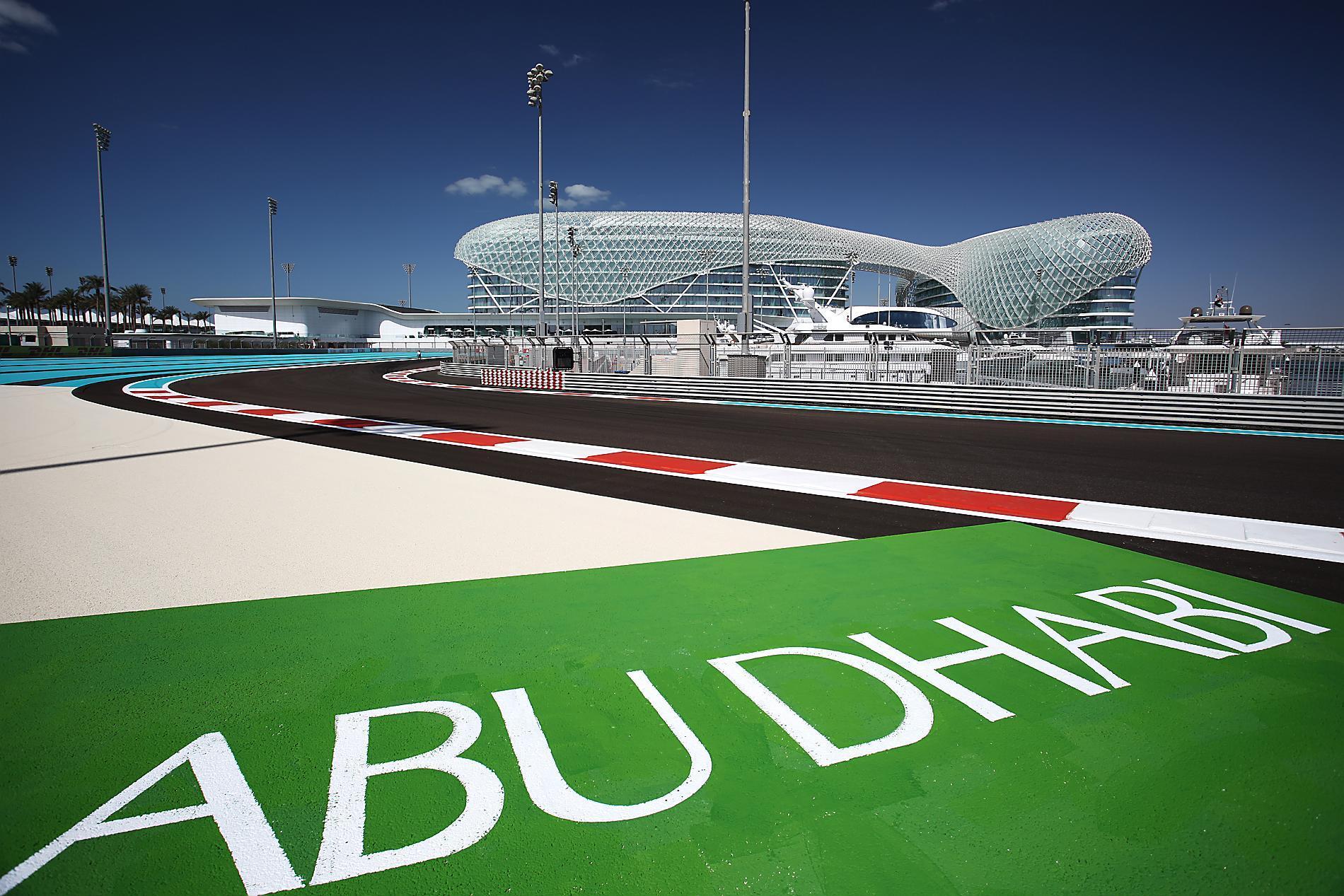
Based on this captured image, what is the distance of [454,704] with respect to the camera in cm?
268

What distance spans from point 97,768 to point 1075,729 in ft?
10.5

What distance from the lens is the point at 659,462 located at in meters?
8.43

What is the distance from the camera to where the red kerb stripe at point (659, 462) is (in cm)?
794

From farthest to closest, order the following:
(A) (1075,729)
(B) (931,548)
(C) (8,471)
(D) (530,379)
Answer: (D) (530,379)
(C) (8,471)
(B) (931,548)
(A) (1075,729)

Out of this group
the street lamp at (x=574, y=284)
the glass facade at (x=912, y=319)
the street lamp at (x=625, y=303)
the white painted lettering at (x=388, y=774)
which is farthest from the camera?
the glass facade at (x=912, y=319)

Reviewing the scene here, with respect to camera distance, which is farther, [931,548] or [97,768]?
[931,548]

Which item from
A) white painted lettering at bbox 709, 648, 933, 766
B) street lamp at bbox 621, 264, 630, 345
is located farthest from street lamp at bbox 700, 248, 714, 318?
white painted lettering at bbox 709, 648, 933, 766

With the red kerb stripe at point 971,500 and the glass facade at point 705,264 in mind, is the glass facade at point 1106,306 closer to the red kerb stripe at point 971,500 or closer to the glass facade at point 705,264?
the glass facade at point 705,264

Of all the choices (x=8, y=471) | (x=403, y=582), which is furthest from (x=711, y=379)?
(x=403, y=582)

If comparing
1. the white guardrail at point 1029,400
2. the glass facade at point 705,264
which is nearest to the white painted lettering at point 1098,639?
the white guardrail at point 1029,400

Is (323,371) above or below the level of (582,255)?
below

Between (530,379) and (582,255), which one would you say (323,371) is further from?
(582,255)

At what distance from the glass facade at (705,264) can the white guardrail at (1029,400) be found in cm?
6994

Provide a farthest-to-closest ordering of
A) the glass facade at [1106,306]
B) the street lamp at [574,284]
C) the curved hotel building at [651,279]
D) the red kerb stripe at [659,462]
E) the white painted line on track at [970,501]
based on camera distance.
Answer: the curved hotel building at [651,279]
the glass facade at [1106,306]
the street lamp at [574,284]
the red kerb stripe at [659,462]
the white painted line on track at [970,501]
